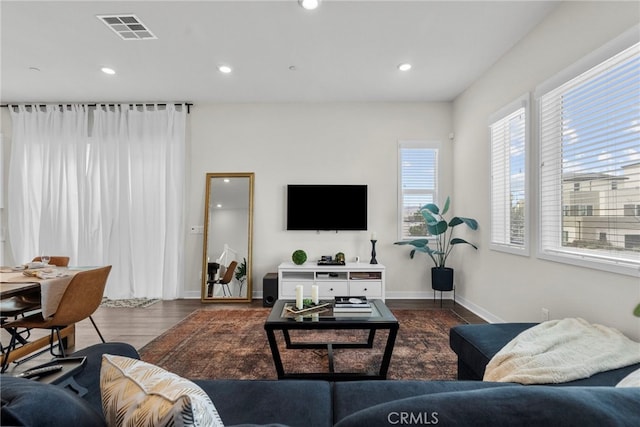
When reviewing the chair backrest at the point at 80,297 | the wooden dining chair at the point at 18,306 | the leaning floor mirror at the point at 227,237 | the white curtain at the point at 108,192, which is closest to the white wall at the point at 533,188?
the leaning floor mirror at the point at 227,237

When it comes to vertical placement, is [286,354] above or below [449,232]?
below

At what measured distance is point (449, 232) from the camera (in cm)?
432

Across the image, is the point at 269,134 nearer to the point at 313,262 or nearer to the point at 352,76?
the point at 352,76

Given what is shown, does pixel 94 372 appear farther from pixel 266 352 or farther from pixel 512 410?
pixel 266 352

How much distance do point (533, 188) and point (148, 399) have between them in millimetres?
3034

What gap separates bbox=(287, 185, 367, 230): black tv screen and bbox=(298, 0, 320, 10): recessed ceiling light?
232cm

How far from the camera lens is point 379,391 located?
1.20 meters

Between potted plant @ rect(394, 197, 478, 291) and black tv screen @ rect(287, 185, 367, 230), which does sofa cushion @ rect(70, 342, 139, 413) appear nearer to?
black tv screen @ rect(287, 185, 367, 230)

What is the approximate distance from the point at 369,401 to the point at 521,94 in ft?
9.78

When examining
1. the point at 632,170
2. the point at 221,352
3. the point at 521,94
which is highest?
the point at 521,94

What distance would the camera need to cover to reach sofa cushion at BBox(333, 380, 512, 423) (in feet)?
3.73

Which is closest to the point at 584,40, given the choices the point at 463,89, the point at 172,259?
the point at 463,89

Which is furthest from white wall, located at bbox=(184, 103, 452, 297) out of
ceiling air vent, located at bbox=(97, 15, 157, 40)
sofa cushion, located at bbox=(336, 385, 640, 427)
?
sofa cushion, located at bbox=(336, 385, 640, 427)

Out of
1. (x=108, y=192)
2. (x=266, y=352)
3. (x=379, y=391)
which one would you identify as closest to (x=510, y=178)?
(x=379, y=391)
